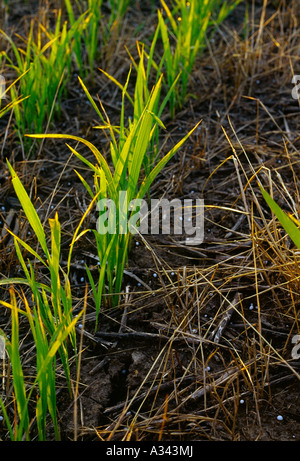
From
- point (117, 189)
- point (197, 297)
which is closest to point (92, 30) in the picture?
point (117, 189)

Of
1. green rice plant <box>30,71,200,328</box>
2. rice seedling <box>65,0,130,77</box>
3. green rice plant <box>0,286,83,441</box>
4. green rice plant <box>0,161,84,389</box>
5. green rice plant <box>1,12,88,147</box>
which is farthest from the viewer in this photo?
rice seedling <box>65,0,130,77</box>

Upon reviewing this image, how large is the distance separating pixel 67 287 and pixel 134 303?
1.06 feet

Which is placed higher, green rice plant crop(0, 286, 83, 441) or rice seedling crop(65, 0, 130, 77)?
rice seedling crop(65, 0, 130, 77)

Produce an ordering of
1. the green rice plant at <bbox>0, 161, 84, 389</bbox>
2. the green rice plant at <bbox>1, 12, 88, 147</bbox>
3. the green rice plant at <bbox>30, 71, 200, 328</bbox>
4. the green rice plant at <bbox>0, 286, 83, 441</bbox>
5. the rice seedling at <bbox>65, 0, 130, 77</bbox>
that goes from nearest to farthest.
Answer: the green rice plant at <bbox>0, 286, 83, 441</bbox>, the green rice plant at <bbox>0, 161, 84, 389</bbox>, the green rice plant at <bbox>30, 71, 200, 328</bbox>, the green rice plant at <bbox>1, 12, 88, 147</bbox>, the rice seedling at <bbox>65, 0, 130, 77</bbox>

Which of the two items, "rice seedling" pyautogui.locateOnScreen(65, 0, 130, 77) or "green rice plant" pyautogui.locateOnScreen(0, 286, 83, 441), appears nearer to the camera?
"green rice plant" pyautogui.locateOnScreen(0, 286, 83, 441)

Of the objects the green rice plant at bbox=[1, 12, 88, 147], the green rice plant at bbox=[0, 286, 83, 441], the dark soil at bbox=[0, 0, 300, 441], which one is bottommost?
the dark soil at bbox=[0, 0, 300, 441]

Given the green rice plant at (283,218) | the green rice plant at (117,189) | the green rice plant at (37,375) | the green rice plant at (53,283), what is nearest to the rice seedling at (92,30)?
the green rice plant at (117,189)

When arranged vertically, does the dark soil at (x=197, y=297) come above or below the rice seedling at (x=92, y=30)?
below

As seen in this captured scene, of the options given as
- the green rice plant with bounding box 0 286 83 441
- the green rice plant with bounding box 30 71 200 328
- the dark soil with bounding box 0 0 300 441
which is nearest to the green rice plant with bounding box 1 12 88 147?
the dark soil with bounding box 0 0 300 441

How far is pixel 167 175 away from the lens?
1818 mm

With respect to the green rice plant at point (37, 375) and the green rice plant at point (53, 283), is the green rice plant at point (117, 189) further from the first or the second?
the green rice plant at point (37, 375)

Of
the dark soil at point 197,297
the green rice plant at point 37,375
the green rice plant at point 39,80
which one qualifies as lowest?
the dark soil at point 197,297

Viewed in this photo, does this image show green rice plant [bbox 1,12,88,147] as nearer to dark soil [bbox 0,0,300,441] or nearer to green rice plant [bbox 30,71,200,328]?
dark soil [bbox 0,0,300,441]
